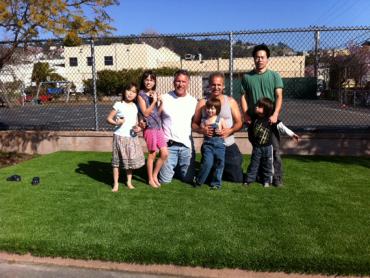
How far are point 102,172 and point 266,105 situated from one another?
318 centimetres

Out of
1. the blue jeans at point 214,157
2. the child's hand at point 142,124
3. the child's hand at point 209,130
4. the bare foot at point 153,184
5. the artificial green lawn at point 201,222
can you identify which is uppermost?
the child's hand at point 142,124

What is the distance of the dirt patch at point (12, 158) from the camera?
28.0ft

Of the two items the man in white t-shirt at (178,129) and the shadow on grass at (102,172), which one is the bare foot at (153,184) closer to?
the man in white t-shirt at (178,129)

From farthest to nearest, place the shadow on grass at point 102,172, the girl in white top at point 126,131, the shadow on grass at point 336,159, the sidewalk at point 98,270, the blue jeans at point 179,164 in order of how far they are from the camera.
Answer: the shadow on grass at point 336,159
the shadow on grass at point 102,172
the blue jeans at point 179,164
the girl in white top at point 126,131
the sidewalk at point 98,270

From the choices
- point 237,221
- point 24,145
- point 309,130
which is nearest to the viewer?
point 237,221

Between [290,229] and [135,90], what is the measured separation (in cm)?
297

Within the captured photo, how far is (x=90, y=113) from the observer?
1256cm

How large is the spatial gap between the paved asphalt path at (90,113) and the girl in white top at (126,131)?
12.5 ft

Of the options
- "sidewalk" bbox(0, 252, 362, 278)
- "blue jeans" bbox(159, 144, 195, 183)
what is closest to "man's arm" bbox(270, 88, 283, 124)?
"blue jeans" bbox(159, 144, 195, 183)

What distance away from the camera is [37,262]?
4102 mm

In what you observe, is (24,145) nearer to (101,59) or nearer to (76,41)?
(76,41)

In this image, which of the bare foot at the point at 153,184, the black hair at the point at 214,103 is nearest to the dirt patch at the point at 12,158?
the bare foot at the point at 153,184

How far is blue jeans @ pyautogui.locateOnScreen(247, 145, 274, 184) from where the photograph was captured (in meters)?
6.04

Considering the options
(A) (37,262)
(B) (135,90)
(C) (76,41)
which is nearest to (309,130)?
(B) (135,90)
